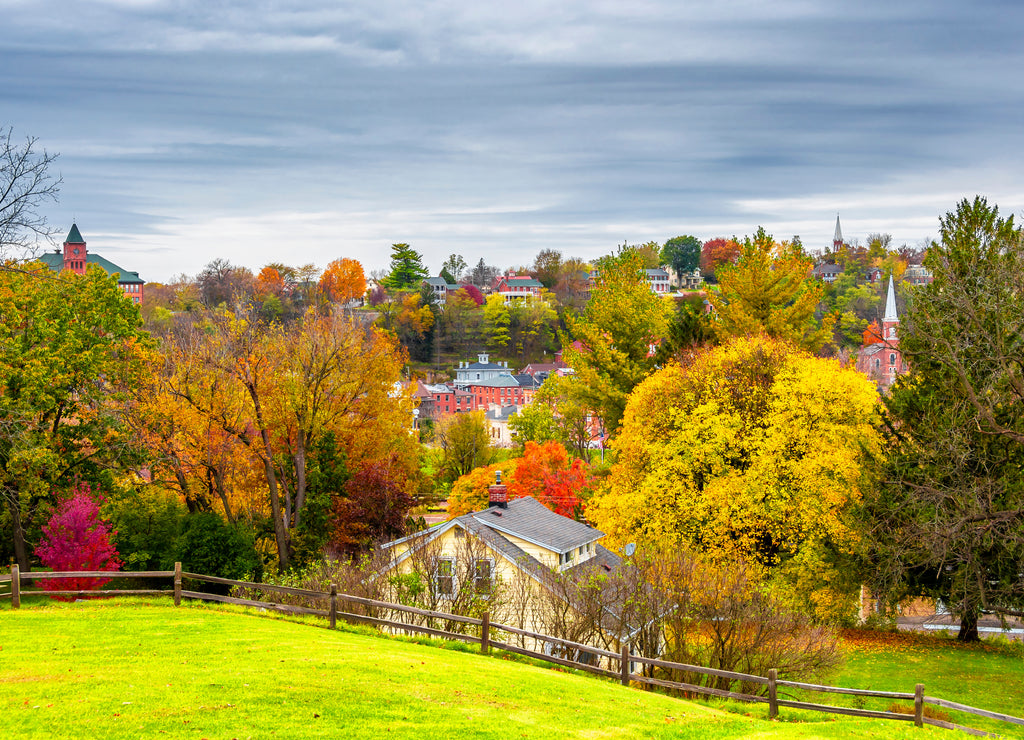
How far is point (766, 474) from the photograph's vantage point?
30.5m

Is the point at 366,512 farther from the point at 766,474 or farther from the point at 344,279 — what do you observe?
the point at 344,279

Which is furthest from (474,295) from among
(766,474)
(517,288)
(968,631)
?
(968,631)

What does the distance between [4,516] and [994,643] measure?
113 feet

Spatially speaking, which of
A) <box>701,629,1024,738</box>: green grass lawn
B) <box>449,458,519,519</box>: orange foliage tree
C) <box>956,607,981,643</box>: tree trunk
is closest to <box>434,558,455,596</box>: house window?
<box>701,629,1024,738</box>: green grass lawn

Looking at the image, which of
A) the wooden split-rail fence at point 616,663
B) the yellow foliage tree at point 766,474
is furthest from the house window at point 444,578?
the yellow foliage tree at point 766,474

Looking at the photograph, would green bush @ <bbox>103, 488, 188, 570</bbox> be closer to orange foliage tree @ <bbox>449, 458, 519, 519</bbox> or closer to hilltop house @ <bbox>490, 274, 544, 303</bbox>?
orange foliage tree @ <bbox>449, 458, 519, 519</bbox>

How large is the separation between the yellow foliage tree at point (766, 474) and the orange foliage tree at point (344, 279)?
392 feet

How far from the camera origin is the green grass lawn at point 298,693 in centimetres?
1141

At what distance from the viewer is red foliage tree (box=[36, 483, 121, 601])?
2548 cm

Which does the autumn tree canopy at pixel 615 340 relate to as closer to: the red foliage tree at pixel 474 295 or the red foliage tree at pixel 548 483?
the red foliage tree at pixel 548 483

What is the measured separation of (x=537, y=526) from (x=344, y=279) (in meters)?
126

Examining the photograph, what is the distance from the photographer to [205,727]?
1102 cm

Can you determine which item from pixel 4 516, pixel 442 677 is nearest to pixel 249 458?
pixel 4 516

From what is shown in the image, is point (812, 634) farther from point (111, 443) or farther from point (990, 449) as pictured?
point (111, 443)
